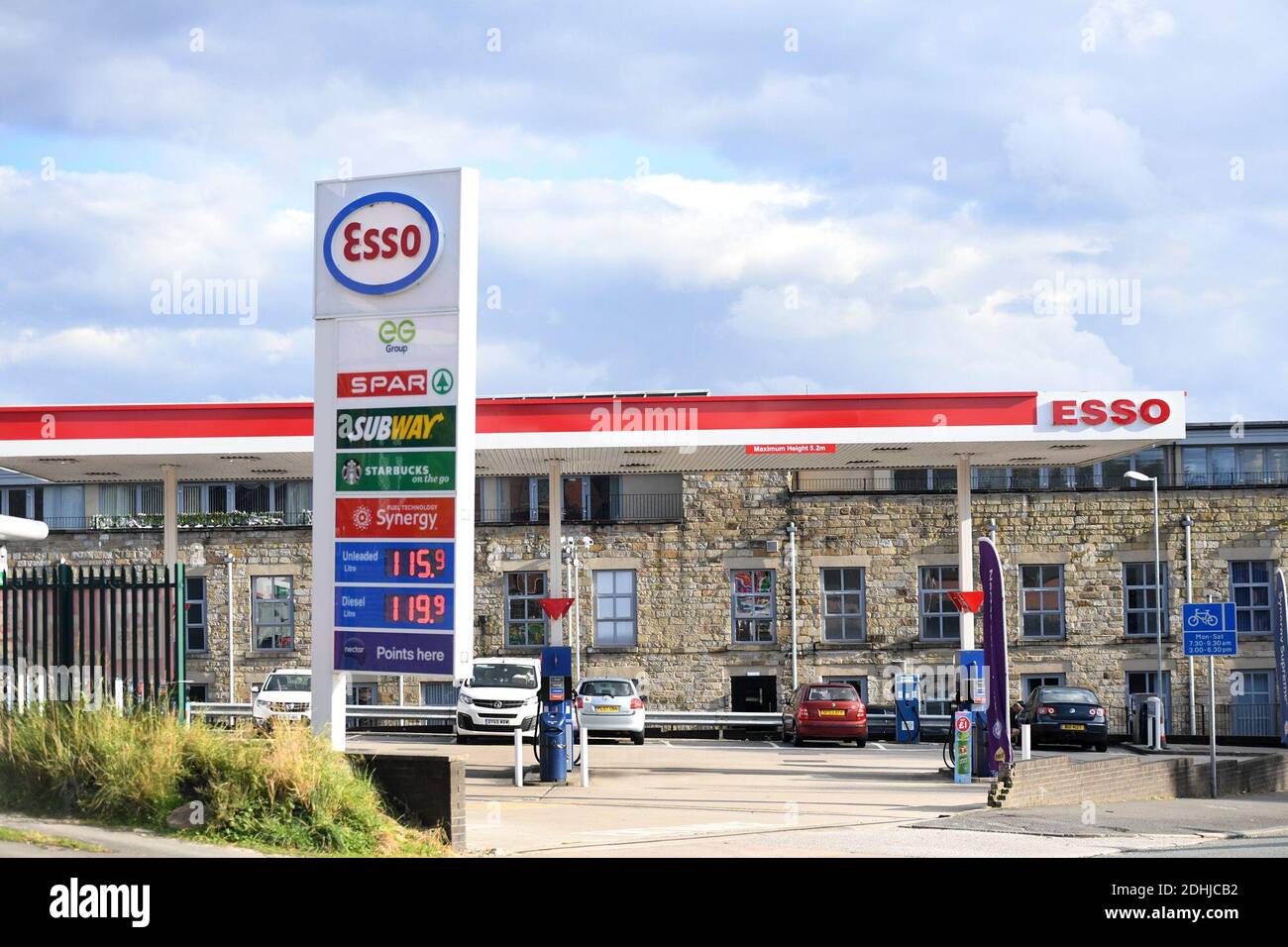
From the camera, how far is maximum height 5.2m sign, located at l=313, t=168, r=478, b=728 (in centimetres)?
1382

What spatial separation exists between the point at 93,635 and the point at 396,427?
3.50 meters

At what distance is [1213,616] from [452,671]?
40.8 feet

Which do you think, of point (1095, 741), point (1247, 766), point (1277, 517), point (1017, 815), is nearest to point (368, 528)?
point (1017, 815)

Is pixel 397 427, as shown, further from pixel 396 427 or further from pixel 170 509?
pixel 170 509

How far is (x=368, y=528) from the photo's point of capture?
14.1 metres

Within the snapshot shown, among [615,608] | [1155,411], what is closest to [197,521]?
[615,608]

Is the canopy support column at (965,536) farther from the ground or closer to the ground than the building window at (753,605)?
farther from the ground

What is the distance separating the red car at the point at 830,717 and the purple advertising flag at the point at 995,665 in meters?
7.83

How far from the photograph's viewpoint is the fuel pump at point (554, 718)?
20703 millimetres

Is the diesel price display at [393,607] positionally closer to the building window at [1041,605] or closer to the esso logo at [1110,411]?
the esso logo at [1110,411]

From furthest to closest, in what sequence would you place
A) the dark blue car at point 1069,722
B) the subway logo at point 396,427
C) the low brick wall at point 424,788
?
the dark blue car at point 1069,722
the subway logo at point 396,427
the low brick wall at point 424,788

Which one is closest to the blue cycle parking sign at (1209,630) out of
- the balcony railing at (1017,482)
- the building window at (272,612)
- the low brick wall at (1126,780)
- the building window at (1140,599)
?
the low brick wall at (1126,780)

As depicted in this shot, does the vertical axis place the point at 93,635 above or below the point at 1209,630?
above

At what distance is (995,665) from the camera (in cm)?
2075
